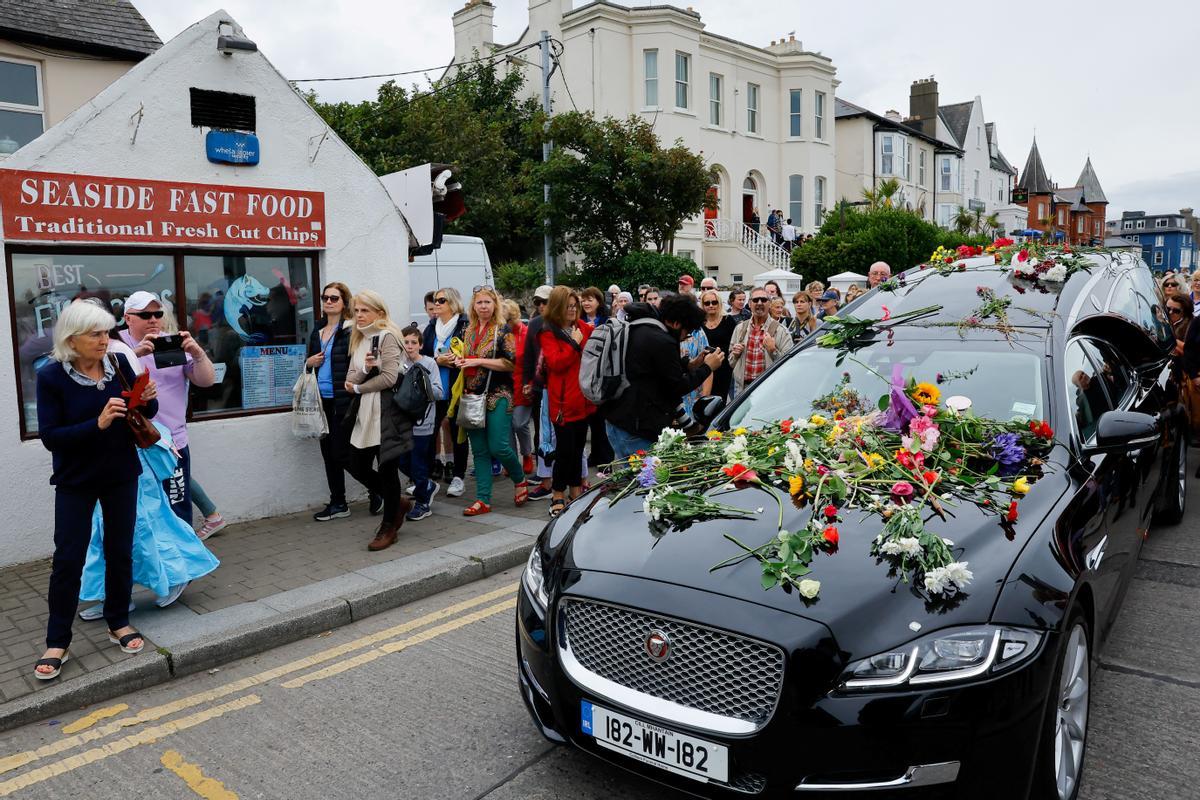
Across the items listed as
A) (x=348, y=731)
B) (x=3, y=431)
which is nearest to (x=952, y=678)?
(x=348, y=731)

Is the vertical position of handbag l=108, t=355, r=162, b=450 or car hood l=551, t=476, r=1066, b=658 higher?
handbag l=108, t=355, r=162, b=450

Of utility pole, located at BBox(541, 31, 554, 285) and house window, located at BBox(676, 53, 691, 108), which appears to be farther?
house window, located at BBox(676, 53, 691, 108)

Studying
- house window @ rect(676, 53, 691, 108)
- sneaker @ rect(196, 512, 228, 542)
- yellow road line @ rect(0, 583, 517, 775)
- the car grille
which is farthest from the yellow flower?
house window @ rect(676, 53, 691, 108)

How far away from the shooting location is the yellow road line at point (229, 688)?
12.7ft

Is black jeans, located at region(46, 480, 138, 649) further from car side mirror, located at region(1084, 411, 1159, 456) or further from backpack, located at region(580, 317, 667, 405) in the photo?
car side mirror, located at region(1084, 411, 1159, 456)

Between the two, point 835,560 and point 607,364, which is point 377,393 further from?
point 835,560

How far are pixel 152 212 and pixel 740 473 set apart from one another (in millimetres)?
5325

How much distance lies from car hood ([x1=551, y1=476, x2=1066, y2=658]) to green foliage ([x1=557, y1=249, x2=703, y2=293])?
19.8m

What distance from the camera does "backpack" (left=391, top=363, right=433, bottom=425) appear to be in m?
6.59

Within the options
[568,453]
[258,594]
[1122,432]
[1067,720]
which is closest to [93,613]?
[258,594]

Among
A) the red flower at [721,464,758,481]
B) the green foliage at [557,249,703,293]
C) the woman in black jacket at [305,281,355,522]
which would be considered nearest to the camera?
the red flower at [721,464,758,481]

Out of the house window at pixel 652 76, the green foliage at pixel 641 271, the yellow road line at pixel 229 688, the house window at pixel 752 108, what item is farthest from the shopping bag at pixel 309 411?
the house window at pixel 752 108

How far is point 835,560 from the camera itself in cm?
290

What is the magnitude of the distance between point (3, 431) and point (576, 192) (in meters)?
18.4
